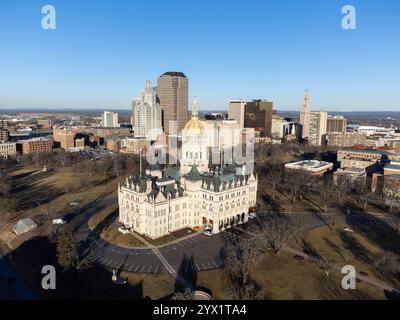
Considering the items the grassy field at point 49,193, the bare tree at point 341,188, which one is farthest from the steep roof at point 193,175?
the bare tree at point 341,188

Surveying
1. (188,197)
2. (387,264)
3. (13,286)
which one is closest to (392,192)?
(387,264)

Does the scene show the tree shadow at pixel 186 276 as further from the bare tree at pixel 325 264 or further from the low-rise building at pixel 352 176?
the low-rise building at pixel 352 176

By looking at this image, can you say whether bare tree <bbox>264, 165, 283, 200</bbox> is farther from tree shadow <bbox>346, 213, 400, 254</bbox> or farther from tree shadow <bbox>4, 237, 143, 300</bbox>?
tree shadow <bbox>4, 237, 143, 300</bbox>

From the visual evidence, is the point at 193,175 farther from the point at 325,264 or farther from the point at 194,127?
the point at 325,264

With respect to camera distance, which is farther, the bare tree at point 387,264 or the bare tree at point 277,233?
the bare tree at point 277,233

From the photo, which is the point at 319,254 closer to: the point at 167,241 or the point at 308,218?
the point at 308,218

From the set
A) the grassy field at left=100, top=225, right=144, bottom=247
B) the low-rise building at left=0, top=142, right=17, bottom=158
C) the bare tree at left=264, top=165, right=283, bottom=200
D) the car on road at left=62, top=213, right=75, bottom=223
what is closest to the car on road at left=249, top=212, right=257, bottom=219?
the bare tree at left=264, top=165, right=283, bottom=200
